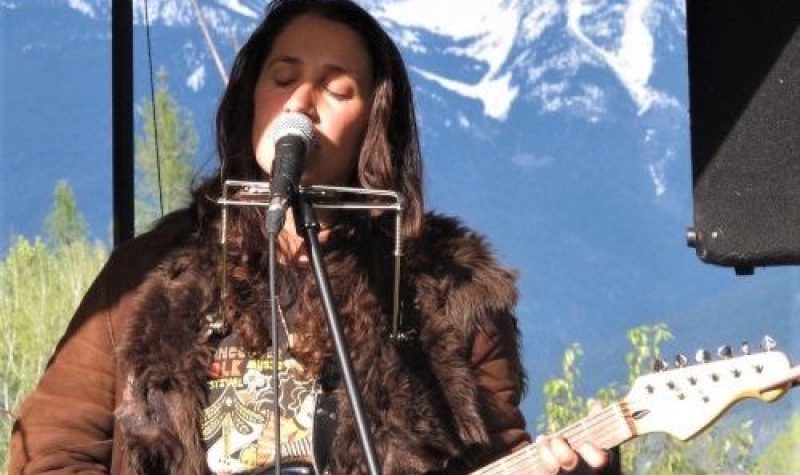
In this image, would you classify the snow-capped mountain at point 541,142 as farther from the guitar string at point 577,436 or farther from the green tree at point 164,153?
the guitar string at point 577,436

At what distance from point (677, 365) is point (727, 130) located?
1.27 feet

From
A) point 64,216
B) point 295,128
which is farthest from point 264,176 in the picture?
point 64,216

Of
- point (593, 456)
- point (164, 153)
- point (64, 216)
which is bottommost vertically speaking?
point (593, 456)

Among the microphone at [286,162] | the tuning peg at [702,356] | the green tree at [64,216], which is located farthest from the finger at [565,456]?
the green tree at [64,216]

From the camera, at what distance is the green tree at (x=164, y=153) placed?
11.9 ft

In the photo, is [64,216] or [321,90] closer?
[321,90]

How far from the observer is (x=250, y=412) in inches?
91.0

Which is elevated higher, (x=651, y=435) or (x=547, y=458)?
(x=651, y=435)

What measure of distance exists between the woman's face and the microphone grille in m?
0.25

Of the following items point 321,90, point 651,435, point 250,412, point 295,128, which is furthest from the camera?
point 651,435

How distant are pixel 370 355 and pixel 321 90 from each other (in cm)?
40

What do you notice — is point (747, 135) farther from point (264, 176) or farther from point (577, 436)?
point (264, 176)

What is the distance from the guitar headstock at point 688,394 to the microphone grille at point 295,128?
2.22 ft

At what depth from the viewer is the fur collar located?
2.29m
